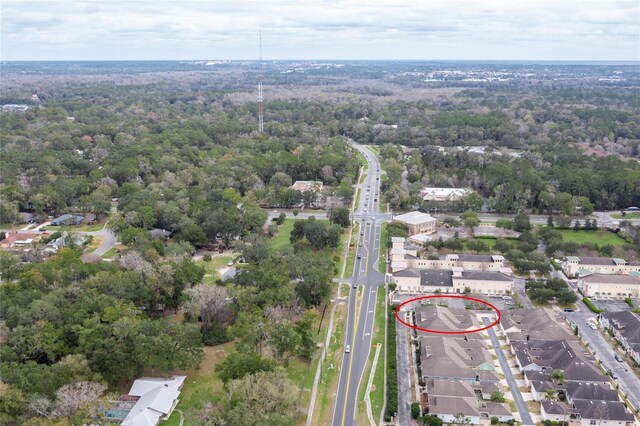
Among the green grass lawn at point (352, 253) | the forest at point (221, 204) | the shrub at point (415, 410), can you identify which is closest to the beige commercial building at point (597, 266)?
the forest at point (221, 204)

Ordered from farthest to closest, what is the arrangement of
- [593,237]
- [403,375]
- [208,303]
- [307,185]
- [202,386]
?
[307,185]
[593,237]
[208,303]
[403,375]
[202,386]

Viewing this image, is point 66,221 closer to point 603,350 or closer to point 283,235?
point 283,235

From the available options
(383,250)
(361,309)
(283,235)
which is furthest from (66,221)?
(361,309)

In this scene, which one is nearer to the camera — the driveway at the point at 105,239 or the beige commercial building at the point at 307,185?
the driveway at the point at 105,239

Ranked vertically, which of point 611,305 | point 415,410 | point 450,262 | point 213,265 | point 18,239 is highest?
point 450,262

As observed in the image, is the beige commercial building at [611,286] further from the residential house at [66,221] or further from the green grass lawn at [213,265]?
the residential house at [66,221]

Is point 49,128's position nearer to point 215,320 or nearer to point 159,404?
point 215,320

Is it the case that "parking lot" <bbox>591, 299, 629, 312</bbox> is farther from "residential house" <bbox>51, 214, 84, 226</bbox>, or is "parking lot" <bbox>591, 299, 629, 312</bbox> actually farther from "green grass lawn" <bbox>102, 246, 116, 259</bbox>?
"residential house" <bbox>51, 214, 84, 226</bbox>
